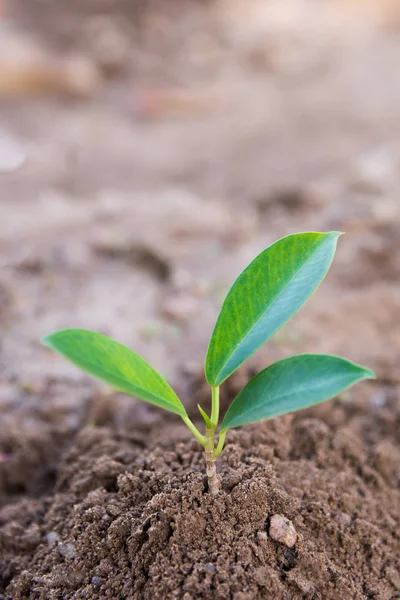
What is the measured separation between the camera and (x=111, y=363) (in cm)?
81

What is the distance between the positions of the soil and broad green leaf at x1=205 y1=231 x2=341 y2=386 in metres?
0.22

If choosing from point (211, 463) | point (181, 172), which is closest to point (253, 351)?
point (211, 463)

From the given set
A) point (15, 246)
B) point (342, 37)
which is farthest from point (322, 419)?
point (342, 37)

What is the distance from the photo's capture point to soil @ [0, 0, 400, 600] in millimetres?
900

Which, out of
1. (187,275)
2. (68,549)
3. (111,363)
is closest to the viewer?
(111,363)

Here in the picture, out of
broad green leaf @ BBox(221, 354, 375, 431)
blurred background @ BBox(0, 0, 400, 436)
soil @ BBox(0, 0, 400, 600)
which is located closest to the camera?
broad green leaf @ BBox(221, 354, 375, 431)

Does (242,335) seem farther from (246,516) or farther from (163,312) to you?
(163,312)

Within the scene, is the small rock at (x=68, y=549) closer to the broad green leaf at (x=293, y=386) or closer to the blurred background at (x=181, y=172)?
the broad green leaf at (x=293, y=386)

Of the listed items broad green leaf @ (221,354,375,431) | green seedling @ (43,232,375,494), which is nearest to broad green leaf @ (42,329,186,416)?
green seedling @ (43,232,375,494)

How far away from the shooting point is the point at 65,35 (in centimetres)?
445

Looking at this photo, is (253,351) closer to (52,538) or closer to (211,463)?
(211,463)

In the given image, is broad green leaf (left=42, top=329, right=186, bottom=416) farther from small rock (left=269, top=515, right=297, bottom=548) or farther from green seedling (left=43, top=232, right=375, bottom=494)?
small rock (left=269, top=515, right=297, bottom=548)

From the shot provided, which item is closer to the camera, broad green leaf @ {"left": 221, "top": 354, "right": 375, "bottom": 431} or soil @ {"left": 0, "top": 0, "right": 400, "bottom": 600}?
broad green leaf @ {"left": 221, "top": 354, "right": 375, "bottom": 431}

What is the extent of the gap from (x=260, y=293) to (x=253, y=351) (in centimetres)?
9
